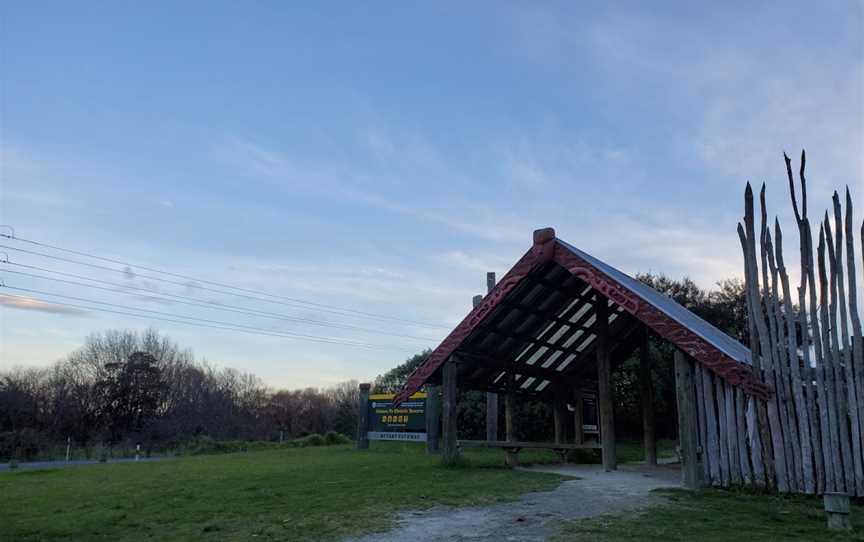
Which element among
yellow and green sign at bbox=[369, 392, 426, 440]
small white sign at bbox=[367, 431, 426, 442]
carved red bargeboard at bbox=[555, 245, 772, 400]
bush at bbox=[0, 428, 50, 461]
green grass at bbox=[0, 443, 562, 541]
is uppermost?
carved red bargeboard at bbox=[555, 245, 772, 400]

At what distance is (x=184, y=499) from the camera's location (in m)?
9.42

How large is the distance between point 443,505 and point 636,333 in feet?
37.6

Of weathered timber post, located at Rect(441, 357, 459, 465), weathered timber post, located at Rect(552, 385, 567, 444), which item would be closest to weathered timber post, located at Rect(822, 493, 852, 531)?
weathered timber post, located at Rect(441, 357, 459, 465)

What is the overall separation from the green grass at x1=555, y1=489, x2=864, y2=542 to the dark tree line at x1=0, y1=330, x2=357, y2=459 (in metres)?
26.9

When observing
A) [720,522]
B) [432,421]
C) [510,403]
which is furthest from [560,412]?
[720,522]

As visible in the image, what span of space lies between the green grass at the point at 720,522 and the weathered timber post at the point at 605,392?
406 cm

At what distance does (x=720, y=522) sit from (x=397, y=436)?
15.7 meters

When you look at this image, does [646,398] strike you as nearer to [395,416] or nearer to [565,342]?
[565,342]

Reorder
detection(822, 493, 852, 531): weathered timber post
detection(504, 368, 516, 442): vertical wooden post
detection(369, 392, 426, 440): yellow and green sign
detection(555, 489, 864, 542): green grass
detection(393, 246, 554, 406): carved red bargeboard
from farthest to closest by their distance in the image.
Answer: detection(369, 392, 426, 440): yellow and green sign → detection(504, 368, 516, 442): vertical wooden post → detection(393, 246, 554, 406): carved red bargeboard → detection(822, 493, 852, 531): weathered timber post → detection(555, 489, 864, 542): green grass

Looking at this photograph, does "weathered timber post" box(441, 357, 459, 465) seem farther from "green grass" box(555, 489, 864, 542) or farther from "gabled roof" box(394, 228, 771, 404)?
"green grass" box(555, 489, 864, 542)

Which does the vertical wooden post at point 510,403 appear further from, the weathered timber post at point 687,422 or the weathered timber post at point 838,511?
the weathered timber post at point 838,511

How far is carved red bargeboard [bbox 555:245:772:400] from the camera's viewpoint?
9.50 m

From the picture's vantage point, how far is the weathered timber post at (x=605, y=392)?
522 inches

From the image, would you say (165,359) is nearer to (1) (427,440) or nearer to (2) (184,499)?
(1) (427,440)
